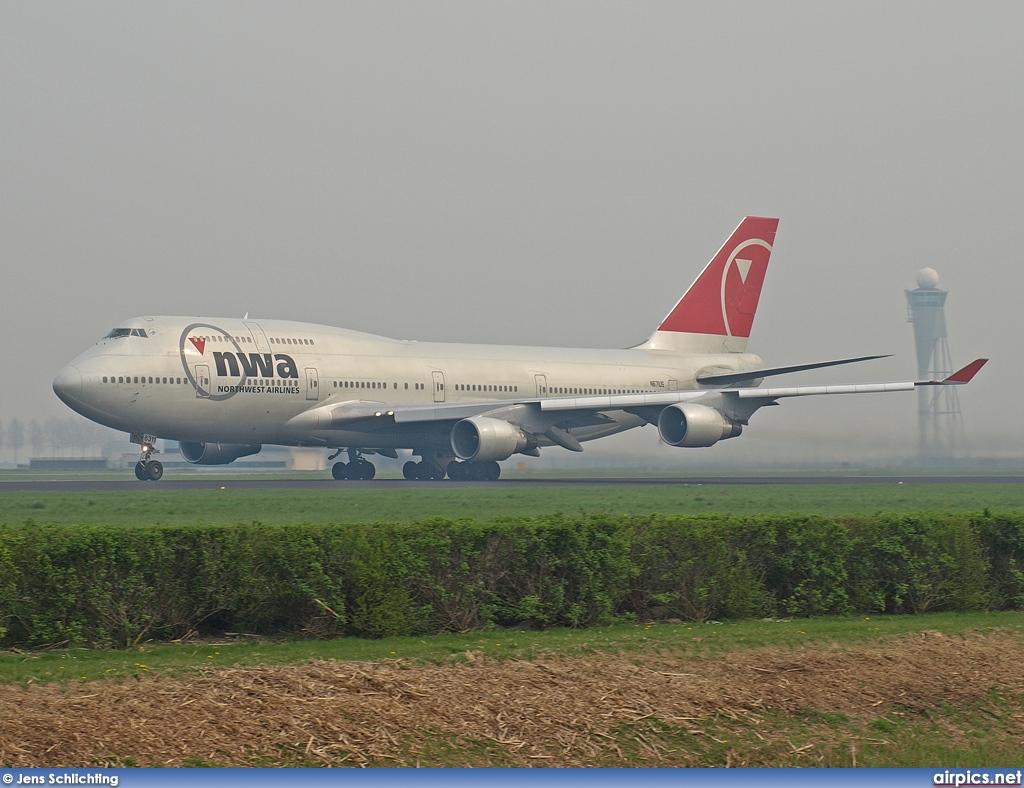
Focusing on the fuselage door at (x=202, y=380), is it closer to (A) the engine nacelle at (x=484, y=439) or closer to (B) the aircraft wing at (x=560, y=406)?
(B) the aircraft wing at (x=560, y=406)

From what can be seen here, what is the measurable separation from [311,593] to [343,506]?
45.6ft

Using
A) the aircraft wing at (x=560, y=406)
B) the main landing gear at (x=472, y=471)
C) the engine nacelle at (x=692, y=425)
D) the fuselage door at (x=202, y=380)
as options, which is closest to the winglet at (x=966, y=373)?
the aircraft wing at (x=560, y=406)

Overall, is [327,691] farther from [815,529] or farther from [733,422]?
[733,422]

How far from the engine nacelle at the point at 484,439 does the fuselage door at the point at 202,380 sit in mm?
8106

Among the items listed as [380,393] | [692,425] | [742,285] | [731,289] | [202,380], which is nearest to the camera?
[202,380]

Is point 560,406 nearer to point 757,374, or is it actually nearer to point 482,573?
point 757,374

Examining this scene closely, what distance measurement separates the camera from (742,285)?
184 ft

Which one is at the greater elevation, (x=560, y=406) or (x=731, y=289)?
(x=731, y=289)

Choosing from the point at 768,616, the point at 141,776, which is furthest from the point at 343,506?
the point at 141,776

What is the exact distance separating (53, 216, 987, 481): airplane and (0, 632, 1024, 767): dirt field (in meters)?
28.8

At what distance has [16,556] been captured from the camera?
11664mm

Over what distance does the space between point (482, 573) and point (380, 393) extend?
1189 inches

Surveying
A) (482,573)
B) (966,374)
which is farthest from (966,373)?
(482,573)

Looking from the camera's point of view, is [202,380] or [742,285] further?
[742,285]
